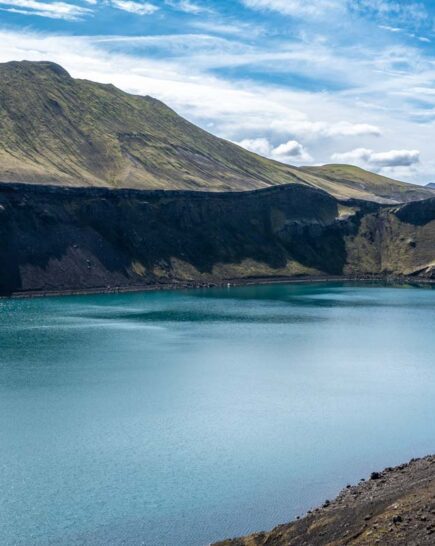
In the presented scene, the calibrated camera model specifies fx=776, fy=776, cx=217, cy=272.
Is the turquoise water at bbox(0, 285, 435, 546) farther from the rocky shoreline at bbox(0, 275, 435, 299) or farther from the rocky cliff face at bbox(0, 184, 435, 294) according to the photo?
the rocky cliff face at bbox(0, 184, 435, 294)

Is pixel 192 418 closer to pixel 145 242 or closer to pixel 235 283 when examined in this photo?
pixel 145 242

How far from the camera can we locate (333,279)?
193 m

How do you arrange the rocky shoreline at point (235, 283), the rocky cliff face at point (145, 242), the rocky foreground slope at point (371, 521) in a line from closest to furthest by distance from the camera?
the rocky foreground slope at point (371, 521) < the rocky shoreline at point (235, 283) < the rocky cliff face at point (145, 242)

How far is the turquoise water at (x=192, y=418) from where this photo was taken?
4134cm

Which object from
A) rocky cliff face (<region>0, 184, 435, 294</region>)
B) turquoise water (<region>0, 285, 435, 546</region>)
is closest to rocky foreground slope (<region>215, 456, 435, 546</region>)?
turquoise water (<region>0, 285, 435, 546</region>)

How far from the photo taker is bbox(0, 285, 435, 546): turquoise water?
1628 inches

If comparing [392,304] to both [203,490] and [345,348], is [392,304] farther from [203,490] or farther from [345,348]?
[203,490]

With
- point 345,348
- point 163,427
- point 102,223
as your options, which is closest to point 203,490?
point 163,427

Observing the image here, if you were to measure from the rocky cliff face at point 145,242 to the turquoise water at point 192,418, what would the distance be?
1206 inches

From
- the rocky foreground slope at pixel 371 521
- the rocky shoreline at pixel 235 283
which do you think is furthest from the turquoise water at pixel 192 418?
the rocky shoreline at pixel 235 283

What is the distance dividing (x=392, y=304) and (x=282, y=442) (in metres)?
95.1

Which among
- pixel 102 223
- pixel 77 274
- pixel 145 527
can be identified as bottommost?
pixel 145 527

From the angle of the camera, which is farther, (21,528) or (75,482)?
(75,482)

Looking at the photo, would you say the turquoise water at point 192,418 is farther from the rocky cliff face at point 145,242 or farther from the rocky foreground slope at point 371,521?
the rocky cliff face at point 145,242
